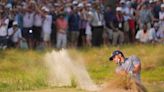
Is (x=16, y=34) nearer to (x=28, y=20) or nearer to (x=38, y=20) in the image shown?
(x=28, y=20)

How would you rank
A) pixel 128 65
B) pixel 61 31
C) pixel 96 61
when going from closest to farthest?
pixel 128 65 → pixel 96 61 → pixel 61 31

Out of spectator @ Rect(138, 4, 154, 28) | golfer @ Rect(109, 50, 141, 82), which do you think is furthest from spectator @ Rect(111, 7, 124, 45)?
golfer @ Rect(109, 50, 141, 82)

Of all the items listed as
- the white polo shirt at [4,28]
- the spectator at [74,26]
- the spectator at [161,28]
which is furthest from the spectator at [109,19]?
the white polo shirt at [4,28]

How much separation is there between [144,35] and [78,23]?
2359 mm

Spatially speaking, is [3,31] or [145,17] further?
[145,17]

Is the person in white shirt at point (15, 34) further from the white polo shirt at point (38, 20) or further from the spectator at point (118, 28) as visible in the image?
the spectator at point (118, 28)

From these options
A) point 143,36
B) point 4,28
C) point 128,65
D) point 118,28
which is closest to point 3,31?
point 4,28

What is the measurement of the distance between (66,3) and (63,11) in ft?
1.59

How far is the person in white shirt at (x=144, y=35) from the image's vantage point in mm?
23130

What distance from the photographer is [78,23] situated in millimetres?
22797

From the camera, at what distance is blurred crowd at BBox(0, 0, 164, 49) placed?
22.1 metres

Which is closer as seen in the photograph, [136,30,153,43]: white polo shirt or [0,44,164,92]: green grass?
[0,44,164,92]: green grass

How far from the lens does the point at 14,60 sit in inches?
853

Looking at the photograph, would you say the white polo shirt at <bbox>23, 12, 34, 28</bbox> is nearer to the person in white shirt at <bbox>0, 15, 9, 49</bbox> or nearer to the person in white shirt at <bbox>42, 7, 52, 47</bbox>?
the person in white shirt at <bbox>42, 7, 52, 47</bbox>
